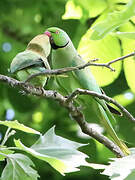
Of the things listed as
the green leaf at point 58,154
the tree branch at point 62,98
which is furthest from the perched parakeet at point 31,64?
the green leaf at point 58,154

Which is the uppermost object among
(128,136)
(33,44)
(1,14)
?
(1,14)

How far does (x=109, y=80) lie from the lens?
1670mm

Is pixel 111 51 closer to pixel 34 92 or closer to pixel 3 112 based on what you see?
pixel 34 92

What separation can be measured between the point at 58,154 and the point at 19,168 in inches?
5.1

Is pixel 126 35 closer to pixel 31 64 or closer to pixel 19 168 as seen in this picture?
pixel 31 64

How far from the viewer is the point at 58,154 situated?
1093 mm

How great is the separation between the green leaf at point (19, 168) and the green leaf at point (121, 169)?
0.86 feet

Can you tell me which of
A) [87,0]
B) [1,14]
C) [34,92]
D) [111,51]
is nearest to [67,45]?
[111,51]

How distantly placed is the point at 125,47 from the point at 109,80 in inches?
5.6

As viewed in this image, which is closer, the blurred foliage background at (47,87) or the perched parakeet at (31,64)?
the perched parakeet at (31,64)

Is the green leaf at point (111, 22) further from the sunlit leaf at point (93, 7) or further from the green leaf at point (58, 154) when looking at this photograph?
the sunlit leaf at point (93, 7)

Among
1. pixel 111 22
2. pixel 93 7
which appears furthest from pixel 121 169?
pixel 93 7

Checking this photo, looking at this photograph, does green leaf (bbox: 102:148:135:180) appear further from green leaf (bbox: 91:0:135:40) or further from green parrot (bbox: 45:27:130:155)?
green parrot (bbox: 45:27:130:155)

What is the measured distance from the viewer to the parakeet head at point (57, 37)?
1.40 m
